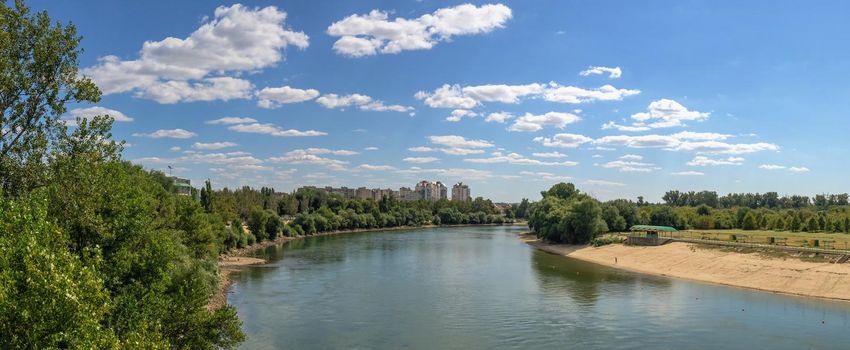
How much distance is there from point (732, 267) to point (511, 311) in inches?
1294

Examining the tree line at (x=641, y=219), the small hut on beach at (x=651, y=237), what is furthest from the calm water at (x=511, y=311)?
the tree line at (x=641, y=219)

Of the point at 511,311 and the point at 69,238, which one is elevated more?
the point at 69,238

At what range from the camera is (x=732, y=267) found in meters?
61.3

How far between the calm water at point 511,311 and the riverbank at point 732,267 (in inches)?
134

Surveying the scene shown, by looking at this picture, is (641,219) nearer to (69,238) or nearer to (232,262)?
(232,262)

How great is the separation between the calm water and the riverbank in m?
3.40

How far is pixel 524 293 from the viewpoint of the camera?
50.0 meters

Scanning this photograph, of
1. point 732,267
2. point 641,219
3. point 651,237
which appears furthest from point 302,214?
point 732,267

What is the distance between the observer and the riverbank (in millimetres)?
50875

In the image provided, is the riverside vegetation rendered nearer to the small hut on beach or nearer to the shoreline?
the shoreline

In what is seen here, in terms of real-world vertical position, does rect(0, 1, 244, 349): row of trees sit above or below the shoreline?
above

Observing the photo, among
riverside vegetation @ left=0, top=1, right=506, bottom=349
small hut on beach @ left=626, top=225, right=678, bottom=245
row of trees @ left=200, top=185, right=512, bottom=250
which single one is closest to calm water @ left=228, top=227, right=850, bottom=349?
riverside vegetation @ left=0, top=1, right=506, bottom=349

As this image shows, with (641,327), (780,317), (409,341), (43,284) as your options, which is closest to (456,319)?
(409,341)

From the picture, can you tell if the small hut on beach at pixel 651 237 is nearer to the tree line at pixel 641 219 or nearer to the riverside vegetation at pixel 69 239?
the tree line at pixel 641 219
